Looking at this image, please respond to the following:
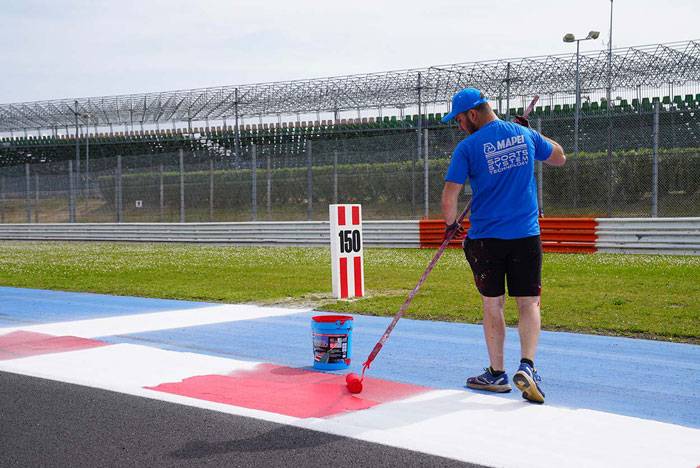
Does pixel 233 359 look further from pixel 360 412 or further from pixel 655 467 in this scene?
pixel 655 467

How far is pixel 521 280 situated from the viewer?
204 inches

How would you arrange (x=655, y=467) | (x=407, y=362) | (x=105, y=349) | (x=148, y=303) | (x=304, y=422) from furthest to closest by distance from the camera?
(x=148, y=303) < (x=105, y=349) < (x=407, y=362) < (x=304, y=422) < (x=655, y=467)

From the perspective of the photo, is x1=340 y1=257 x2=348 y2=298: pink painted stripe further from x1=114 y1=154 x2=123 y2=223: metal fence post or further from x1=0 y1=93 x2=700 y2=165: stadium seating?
x1=114 y1=154 x2=123 y2=223: metal fence post

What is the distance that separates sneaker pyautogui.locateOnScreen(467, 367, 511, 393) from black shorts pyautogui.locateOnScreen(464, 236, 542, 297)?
0.53 metres

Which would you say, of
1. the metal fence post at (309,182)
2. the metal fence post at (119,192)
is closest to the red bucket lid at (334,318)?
the metal fence post at (309,182)

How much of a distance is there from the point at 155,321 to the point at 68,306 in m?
2.14

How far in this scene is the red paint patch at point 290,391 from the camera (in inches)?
198

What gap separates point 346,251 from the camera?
1037 cm

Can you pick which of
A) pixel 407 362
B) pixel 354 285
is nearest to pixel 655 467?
pixel 407 362

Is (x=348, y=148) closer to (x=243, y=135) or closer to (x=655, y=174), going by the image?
(x=655, y=174)

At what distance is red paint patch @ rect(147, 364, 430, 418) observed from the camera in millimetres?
5027

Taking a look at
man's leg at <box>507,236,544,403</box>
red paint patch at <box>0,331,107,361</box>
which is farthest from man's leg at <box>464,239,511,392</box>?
red paint patch at <box>0,331,107,361</box>

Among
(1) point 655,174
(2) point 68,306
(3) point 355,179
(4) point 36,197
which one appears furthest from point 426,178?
(4) point 36,197

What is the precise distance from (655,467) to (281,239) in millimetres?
20075
